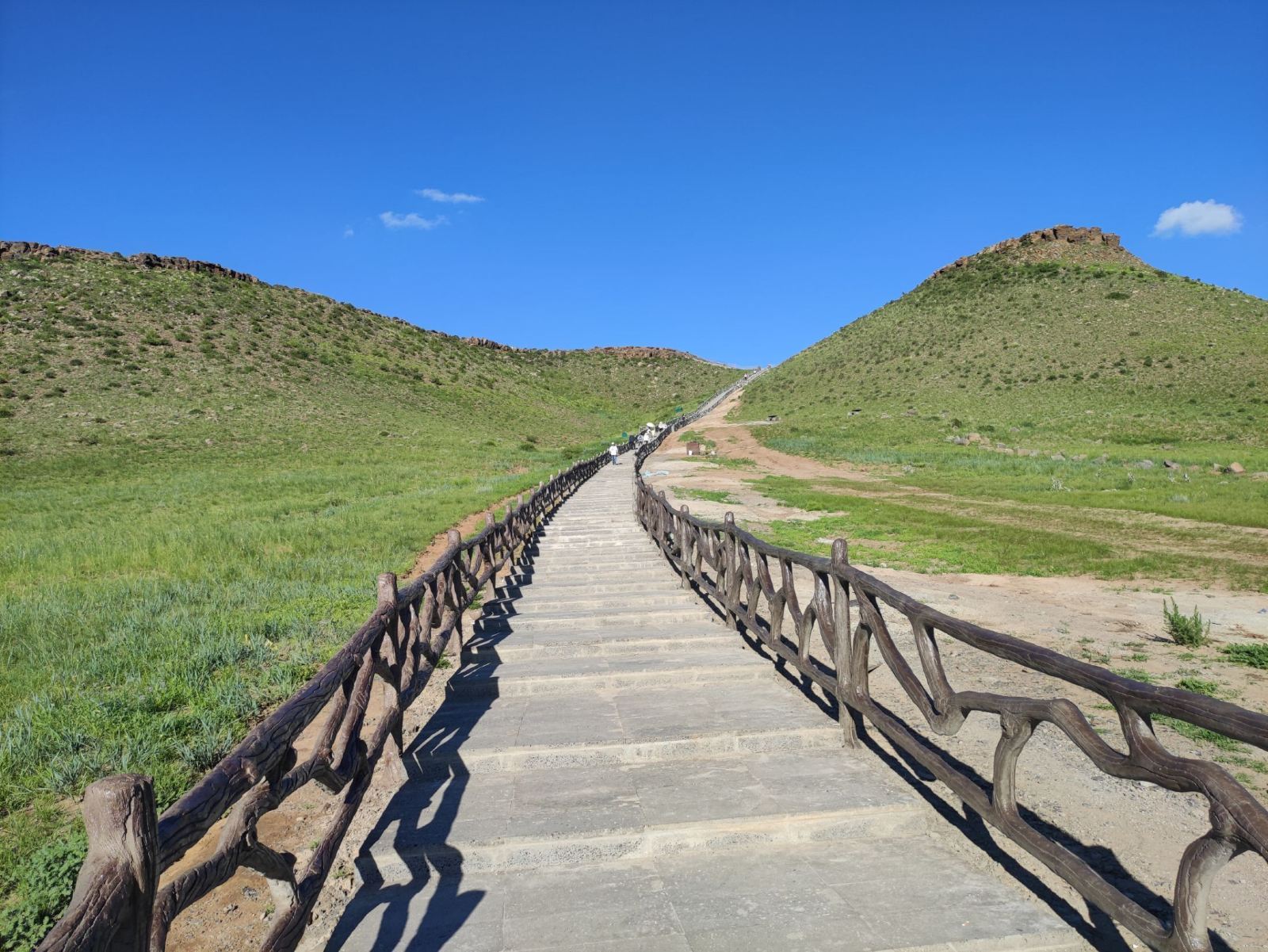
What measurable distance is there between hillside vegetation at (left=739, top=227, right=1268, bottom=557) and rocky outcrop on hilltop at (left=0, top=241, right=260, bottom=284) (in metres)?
55.5

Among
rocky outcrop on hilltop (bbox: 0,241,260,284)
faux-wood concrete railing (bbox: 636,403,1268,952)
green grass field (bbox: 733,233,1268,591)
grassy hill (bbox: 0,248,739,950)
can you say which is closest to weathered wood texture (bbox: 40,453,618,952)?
grassy hill (bbox: 0,248,739,950)

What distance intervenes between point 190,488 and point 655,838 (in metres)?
27.4

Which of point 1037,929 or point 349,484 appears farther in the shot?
point 349,484

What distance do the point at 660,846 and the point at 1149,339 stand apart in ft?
232

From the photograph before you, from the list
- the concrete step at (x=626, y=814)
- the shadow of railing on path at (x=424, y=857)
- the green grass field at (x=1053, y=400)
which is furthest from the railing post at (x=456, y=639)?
the green grass field at (x=1053, y=400)

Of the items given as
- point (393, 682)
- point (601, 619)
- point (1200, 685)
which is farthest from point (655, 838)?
point (1200, 685)

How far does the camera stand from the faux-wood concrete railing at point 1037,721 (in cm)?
210

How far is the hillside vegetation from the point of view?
86.5ft

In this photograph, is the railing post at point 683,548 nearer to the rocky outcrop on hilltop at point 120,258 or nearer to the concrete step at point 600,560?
the concrete step at point 600,560

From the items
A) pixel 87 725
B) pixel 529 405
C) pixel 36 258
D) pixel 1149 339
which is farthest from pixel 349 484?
pixel 1149 339

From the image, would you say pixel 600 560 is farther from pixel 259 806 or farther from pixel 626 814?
pixel 259 806

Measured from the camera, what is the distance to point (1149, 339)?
58.2 metres

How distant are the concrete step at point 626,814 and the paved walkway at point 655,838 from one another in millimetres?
12

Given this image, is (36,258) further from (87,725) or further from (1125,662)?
(1125,662)
